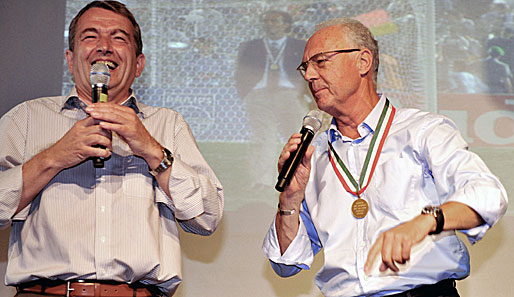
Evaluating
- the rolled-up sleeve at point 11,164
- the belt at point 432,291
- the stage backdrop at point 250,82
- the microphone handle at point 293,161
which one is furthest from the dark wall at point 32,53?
the belt at point 432,291

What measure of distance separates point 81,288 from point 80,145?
51 cm

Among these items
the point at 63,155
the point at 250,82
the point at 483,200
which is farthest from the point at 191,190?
the point at 250,82

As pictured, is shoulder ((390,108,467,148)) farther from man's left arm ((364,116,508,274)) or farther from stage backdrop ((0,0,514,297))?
stage backdrop ((0,0,514,297))

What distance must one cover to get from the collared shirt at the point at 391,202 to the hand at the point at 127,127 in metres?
0.64

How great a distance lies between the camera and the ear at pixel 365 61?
2.56 meters

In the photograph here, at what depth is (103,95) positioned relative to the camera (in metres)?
2.15

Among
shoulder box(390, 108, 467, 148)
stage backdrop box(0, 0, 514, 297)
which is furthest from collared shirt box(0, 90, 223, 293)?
stage backdrop box(0, 0, 514, 297)

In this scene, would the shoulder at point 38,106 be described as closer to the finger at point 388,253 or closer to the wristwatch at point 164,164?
the wristwatch at point 164,164

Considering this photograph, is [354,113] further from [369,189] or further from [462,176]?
[462,176]

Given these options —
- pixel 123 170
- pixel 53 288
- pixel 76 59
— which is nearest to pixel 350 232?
pixel 123 170

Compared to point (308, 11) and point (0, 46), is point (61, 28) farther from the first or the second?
point (308, 11)

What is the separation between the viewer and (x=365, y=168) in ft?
7.67

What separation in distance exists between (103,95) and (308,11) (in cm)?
176

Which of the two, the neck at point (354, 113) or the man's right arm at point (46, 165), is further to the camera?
the neck at point (354, 113)
